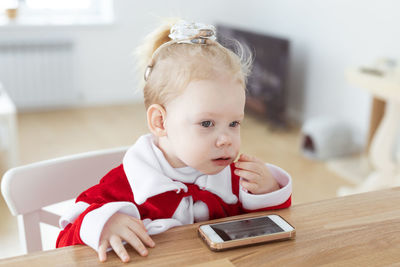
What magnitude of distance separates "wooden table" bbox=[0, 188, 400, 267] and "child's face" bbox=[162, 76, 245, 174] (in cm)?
14

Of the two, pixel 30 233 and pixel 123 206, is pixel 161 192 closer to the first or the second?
pixel 123 206

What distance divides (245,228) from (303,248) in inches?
Answer: 3.8

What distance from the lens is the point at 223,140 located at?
823 millimetres

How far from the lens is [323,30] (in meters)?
3.64

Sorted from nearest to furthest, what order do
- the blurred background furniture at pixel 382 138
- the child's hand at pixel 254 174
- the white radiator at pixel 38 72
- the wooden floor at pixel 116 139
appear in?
the child's hand at pixel 254 174
the blurred background furniture at pixel 382 138
the wooden floor at pixel 116 139
the white radiator at pixel 38 72

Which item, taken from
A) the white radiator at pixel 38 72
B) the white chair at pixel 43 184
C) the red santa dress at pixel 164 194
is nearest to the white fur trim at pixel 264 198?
the red santa dress at pixel 164 194

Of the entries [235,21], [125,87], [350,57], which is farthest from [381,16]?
[125,87]

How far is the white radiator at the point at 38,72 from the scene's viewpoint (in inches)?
163

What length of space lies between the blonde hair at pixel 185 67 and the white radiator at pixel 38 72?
3.57 m

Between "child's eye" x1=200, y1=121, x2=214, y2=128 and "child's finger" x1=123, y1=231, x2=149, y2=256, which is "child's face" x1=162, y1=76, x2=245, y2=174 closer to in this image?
"child's eye" x1=200, y1=121, x2=214, y2=128

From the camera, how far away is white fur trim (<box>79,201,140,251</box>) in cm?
Answer: 72

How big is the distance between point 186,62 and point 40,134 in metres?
3.15

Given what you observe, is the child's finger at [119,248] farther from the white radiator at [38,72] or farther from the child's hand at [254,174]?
the white radiator at [38,72]

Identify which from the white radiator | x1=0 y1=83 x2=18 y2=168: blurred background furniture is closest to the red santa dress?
→ x1=0 y1=83 x2=18 y2=168: blurred background furniture
